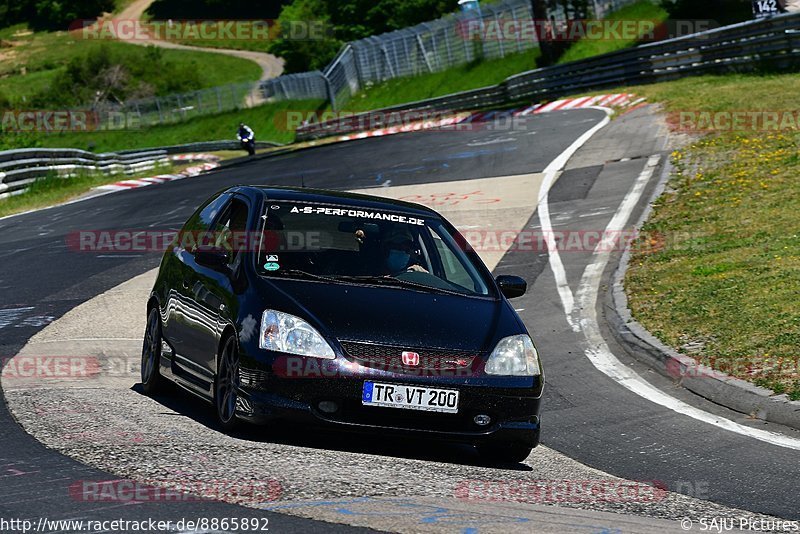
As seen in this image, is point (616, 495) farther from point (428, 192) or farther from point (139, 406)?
point (428, 192)

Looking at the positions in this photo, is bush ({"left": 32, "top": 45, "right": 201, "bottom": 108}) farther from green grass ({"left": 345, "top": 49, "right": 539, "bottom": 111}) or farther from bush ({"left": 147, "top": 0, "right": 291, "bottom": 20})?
green grass ({"left": 345, "top": 49, "right": 539, "bottom": 111})

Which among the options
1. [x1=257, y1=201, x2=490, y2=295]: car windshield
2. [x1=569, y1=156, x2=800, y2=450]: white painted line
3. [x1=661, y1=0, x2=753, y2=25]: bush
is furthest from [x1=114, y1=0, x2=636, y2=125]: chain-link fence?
[x1=257, y1=201, x2=490, y2=295]: car windshield

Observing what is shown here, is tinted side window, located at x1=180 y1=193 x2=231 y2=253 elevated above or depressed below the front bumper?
above

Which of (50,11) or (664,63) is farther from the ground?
(50,11)

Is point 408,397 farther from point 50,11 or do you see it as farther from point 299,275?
point 50,11

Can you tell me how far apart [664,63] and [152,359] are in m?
29.1

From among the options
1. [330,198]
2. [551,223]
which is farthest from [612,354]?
[551,223]

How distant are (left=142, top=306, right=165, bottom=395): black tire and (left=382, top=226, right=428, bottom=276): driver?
187 cm

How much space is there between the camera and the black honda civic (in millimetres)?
7113

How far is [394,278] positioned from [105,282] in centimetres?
800

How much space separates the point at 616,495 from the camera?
22.2 feet

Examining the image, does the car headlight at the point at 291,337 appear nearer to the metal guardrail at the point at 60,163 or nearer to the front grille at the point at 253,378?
the front grille at the point at 253,378

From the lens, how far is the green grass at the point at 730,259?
10570 millimetres

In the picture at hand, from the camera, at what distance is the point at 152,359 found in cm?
907
